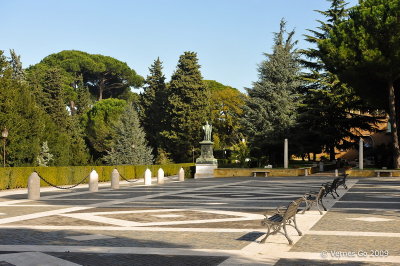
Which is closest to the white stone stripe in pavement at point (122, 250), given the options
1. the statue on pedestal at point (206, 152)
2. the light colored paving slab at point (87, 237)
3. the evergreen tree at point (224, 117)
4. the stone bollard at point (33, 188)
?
the light colored paving slab at point (87, 237)

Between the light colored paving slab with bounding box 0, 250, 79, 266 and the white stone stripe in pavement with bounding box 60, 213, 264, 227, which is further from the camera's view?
the white stone stripe in pavement with bounding box 60, 213, 264, 227

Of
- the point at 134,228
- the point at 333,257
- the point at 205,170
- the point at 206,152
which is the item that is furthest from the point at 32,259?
the point at 206,152

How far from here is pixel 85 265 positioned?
7.00m

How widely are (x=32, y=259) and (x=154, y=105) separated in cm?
5705

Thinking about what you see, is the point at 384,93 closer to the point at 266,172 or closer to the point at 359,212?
the point at 266,172

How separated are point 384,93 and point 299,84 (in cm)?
892

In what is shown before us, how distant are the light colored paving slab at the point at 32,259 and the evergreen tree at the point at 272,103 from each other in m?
38.7

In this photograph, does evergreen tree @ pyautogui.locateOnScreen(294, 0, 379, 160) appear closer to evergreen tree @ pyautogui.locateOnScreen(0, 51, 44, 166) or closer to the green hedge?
the green hedge

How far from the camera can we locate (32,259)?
7.42 metres

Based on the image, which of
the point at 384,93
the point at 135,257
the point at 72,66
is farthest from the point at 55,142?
the point at 72,66

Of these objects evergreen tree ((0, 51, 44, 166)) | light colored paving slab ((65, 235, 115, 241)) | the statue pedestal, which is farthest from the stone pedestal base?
light colored paving slab ((65, 235, 115, 241))

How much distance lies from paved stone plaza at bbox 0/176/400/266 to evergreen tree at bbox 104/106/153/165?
34.7 m

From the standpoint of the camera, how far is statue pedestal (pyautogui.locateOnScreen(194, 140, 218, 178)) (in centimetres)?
4150

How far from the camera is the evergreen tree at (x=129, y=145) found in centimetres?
5041
